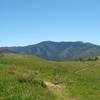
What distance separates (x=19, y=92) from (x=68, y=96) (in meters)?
5.72

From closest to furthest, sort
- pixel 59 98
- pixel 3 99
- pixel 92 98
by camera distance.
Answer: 1. pixel 3 99
2. pixel 59 98
3. pixel 92 98

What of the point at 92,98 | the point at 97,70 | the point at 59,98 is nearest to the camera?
the point at 59,98

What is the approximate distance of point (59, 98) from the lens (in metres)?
26.2

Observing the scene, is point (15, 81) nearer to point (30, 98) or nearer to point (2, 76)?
point (2, 76)

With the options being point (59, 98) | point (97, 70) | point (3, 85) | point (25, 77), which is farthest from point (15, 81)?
point (97, 70)

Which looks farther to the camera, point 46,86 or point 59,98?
point 46,86

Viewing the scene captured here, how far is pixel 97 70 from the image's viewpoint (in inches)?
2965

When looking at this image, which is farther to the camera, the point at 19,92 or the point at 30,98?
the point at 19,92

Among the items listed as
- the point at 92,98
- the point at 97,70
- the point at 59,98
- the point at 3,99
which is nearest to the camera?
the point at 3,99

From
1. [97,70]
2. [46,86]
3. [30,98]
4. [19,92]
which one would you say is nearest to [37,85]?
[46,86]

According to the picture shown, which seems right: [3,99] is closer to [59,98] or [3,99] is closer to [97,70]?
[59,98]

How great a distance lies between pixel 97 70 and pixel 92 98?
47784mm

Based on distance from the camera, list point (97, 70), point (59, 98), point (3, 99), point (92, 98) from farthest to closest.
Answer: point (97, 70) < point (92, 98) < point (59, 98) < point (3, 99)

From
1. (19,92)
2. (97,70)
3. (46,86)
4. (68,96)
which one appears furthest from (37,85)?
(97,70)
